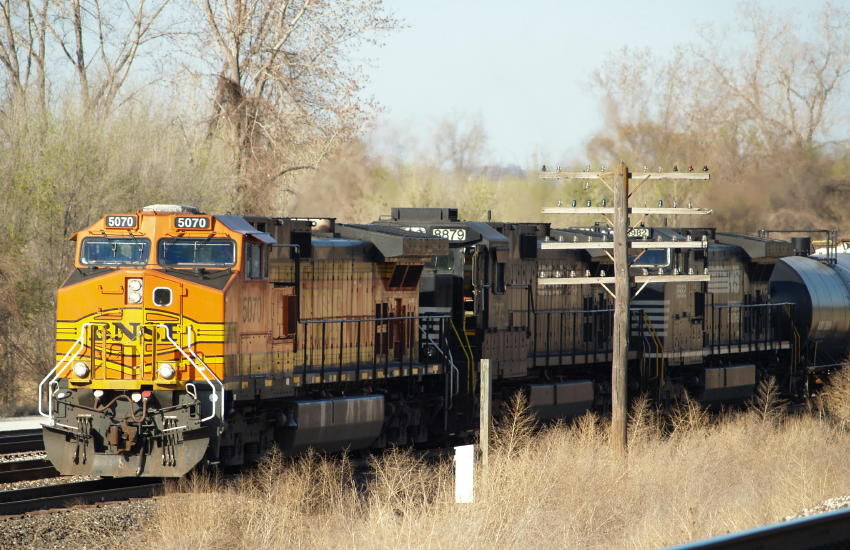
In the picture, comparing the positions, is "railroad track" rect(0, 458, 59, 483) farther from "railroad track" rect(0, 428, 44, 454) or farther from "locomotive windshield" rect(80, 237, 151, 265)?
"locomotive windshield" rect(80, 237, 151, 265)

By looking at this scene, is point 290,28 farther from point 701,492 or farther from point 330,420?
point 701,492

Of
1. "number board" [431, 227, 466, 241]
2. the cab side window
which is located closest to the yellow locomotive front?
the cab side window

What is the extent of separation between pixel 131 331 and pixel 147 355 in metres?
0.34

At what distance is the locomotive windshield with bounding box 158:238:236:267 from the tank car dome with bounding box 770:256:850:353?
15.8 m

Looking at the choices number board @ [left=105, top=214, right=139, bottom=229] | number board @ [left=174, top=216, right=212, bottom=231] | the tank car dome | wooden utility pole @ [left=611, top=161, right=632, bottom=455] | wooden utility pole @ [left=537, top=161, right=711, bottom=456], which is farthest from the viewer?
the tank car dome

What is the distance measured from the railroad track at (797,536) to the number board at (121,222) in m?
8.66

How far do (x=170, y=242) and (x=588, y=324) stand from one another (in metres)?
9.87

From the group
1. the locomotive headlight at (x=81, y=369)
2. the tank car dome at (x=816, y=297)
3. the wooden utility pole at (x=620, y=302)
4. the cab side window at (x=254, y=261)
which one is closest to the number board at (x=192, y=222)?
the cab side window at (x=254, y=261)

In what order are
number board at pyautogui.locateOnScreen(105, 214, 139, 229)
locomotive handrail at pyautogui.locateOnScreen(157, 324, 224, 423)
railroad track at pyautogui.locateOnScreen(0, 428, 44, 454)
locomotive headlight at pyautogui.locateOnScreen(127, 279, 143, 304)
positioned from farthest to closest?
railroad track at pyautogui.locateOnScreen(0, 428, 44, 454), number board at pyautogui.locateOnScreen(105, 214, 139, 229), locomotive headlight at pyautogui.locateOnScreen(127, 279, 143, 304), locomotive handrail at pyautogui.locateOnScreen(157, 324, 224, 423)

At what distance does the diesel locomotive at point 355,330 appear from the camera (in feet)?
42.5

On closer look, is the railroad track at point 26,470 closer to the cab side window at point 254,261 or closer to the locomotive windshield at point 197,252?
the locomotive windshield at point 197,252

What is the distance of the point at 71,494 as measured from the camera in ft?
42.8

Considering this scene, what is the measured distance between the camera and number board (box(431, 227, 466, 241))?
18.0m

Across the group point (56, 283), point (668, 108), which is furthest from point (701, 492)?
point (668, 108)
